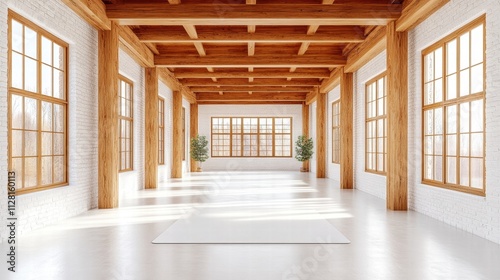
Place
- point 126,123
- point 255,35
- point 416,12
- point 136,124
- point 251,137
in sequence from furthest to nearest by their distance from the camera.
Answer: point 251,137
point 136,124
point 126,123
point 255,35
point 416,12

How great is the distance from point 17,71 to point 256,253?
376 cm

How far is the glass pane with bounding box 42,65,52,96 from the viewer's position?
237 inches

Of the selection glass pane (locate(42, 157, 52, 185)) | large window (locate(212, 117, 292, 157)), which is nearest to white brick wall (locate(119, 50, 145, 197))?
glass pane (locate(42, 157, 52, 185))

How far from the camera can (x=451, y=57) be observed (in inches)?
246

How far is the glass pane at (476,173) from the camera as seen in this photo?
5429 millimetres

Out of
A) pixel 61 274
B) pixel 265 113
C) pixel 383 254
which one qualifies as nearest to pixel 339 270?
pixel 383 254

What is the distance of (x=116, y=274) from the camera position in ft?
11.9

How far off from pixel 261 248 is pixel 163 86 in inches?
395

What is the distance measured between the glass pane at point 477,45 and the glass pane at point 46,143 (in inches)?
240

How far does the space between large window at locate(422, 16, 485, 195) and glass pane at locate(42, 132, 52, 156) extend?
19.5 feet

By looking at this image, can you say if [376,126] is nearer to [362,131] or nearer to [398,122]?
[362,131]

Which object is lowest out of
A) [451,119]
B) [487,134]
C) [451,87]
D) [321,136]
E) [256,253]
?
[256,253]

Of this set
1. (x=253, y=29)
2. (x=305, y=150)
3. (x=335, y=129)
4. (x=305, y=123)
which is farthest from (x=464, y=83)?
(x=305, y=123)

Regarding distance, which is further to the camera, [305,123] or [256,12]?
[305,123]
